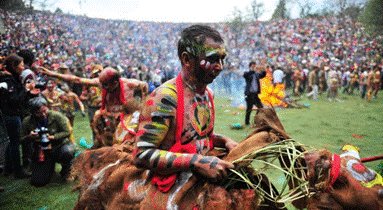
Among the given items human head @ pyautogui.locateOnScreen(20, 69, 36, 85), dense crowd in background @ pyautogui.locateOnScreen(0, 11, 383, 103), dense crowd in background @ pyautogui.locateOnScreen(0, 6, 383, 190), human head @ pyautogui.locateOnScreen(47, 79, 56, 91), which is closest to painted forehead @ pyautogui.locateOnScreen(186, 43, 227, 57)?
human head @ pyautogui.locateOnScreen(20, 69, 36, 85)

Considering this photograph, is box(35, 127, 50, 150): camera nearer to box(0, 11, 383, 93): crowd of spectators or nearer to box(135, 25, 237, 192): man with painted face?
box(135, 25, 237, 192): man with painted face

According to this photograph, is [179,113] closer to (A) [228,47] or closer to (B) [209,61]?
(B) [209,61]

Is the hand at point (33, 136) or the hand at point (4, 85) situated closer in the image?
the hand at point (4, 85)

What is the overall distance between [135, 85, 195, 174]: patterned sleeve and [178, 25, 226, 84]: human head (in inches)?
8.5

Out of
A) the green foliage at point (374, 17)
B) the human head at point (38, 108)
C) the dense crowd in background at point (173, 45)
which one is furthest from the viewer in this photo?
the green foliage at point (374, 17)

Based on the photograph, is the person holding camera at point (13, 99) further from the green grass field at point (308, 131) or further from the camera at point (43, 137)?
the green grass field at point (308, 131)

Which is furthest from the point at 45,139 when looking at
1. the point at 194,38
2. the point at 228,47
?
the point at 228,47

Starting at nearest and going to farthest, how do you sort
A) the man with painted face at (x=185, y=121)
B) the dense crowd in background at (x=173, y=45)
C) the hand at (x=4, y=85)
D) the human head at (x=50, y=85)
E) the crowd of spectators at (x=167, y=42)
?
1. the man with painted face at (x=185, y=121)
2. the hand at (x=4, y=85)
3. the human head at (x=50, y=85)
4. the dense crowd in background at (x=173, y=45)
5. the crowd of spectators at (x=167, y=42)

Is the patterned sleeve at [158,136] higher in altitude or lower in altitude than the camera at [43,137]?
higher

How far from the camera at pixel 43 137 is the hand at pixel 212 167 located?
15.2 feet

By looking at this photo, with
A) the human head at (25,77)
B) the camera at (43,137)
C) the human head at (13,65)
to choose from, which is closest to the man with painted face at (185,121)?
the camera at (43,137)

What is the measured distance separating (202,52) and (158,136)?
565 millimetres

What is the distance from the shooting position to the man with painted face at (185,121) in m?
1.71

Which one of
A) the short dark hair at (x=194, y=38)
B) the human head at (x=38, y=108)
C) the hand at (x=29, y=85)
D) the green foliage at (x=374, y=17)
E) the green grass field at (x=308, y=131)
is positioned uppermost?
the green foliage at (x=374, y=17)
